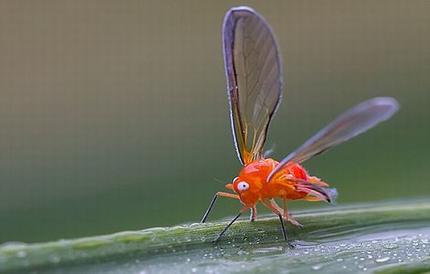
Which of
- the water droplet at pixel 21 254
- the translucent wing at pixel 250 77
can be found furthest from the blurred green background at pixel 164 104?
the water droplet at pixel 21 254

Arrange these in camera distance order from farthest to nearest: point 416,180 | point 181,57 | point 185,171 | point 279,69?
point 181,57
point 185,171
point 416,180
point 279,69

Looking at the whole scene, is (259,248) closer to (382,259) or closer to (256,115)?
(382,259)

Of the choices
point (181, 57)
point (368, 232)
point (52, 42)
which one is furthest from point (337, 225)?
point (52, 42)

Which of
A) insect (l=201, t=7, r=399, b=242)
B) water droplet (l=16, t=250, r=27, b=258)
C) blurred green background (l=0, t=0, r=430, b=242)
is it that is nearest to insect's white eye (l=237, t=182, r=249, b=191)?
insect (l=201, t=7, r=399, b=242)

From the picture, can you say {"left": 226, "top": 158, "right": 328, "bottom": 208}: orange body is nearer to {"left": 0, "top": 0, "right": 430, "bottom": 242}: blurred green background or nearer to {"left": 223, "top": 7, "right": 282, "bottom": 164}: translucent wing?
{"left": 223, "top": 7, "right": 282, "bottom": 164}: translucent wing

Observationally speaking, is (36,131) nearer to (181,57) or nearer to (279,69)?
(181,57)

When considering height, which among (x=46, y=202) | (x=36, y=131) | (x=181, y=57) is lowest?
(x=46, y=202)

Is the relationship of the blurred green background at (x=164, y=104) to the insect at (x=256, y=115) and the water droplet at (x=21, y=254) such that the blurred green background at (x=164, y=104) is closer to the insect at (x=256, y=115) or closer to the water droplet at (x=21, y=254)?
the insect at (x=256, y=115)
